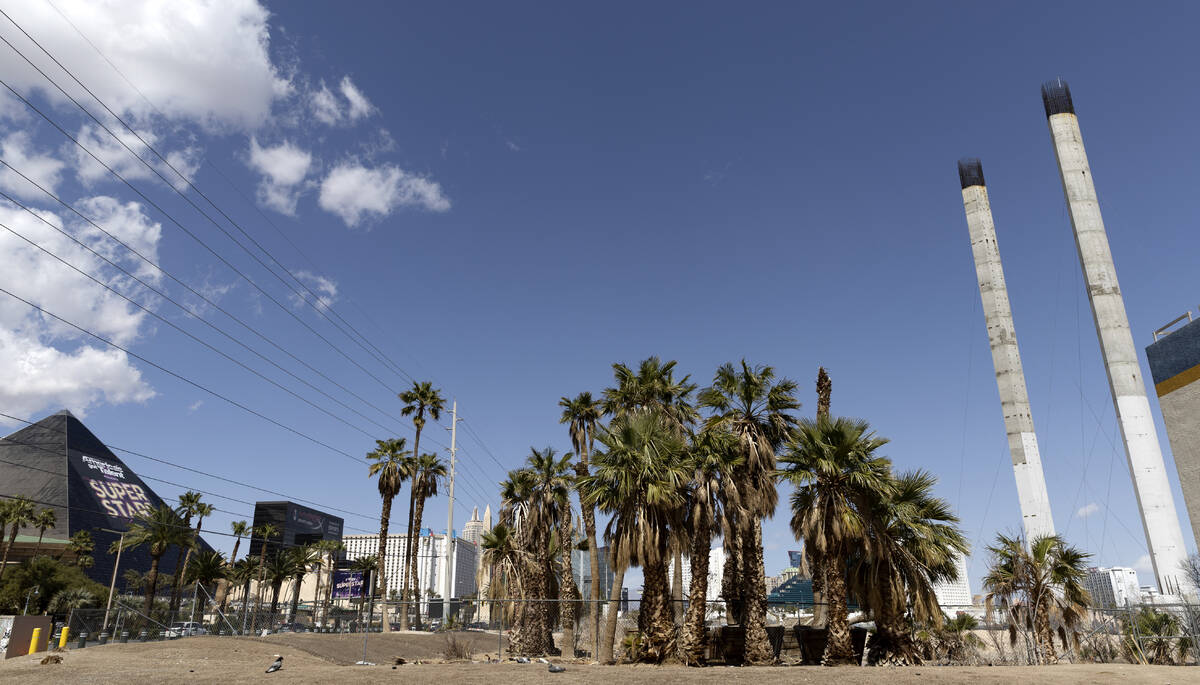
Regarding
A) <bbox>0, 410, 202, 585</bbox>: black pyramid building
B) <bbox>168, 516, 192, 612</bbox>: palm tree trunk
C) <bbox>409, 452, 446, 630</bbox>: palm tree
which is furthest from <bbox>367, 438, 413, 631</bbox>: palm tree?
<bbox>0, 410, 202, 585</bbox>: black pyramid building

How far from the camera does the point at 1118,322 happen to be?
57.9m

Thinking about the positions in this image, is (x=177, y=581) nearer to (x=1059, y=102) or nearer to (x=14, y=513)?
(x=14, y=513)

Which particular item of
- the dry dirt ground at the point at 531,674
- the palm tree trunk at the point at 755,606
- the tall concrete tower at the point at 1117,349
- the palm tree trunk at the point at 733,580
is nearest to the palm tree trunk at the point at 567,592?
the palm tree trunk at the point at 733,580

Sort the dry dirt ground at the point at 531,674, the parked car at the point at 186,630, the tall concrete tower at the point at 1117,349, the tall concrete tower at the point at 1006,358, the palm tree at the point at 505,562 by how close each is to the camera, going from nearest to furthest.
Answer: the dry dirt ground at the point at 531,674 < the palm tree at the point at 505,562 < the parked car at the point at 186,630 < the tall concrete tower at the point at 1117,349 < the tall concrete tower at the point at 1006,358

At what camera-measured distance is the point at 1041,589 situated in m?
26.7

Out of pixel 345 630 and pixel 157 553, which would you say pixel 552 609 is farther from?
pixel 157 553

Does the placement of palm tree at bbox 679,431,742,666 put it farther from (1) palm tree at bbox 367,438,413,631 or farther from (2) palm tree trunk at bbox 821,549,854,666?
(1) palm tree at bbox 367,438,413,631

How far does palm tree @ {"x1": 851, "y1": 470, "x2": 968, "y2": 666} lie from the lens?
23656 mm

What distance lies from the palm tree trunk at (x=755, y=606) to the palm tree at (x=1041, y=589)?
9545mm

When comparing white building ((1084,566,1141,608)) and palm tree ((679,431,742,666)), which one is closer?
palm tree ((679,431,742,666))

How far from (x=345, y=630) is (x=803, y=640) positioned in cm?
4516

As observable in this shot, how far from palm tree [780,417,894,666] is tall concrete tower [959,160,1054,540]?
52244 mm

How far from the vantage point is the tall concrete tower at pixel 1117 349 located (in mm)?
53250

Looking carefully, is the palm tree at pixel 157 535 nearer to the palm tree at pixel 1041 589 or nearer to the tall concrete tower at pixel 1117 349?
the palm tree at pixel 1041 589
